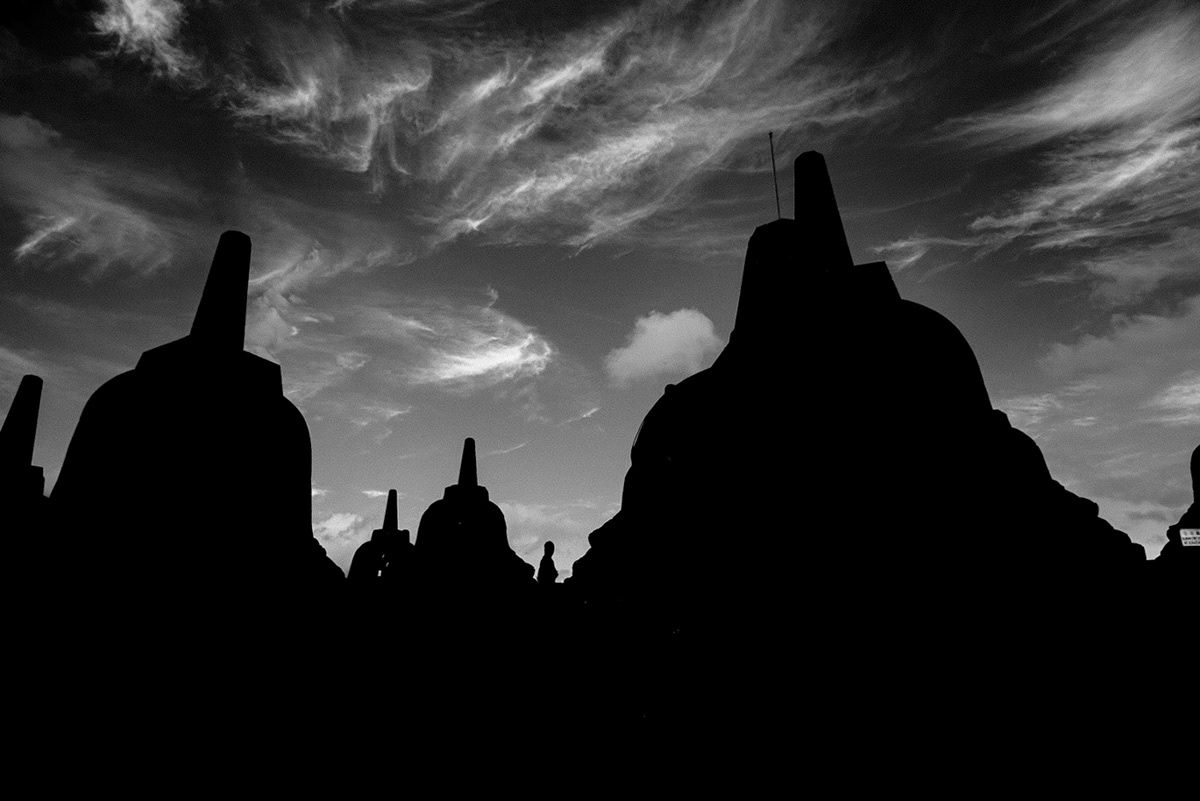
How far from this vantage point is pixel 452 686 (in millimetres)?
13891

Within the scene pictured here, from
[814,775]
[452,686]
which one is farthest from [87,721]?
[452,686]

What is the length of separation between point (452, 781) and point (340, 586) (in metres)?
4.13

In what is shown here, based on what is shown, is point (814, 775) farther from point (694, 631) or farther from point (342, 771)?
point (342, 771)

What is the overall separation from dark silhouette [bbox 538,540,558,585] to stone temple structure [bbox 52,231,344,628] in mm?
11249

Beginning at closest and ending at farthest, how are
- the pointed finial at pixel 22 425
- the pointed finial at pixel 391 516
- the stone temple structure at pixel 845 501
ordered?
the stone temple structure at pixel 845 501 < the pointed finial at pixel 22 425 < the pointed finial at pixel 391 516

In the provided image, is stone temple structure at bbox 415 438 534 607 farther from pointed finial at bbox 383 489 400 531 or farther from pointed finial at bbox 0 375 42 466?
pointed finial at bbox 0 375 42 466

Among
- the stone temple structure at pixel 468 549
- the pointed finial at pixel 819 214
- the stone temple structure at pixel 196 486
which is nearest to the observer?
the stone temple structure at pixel 196 486

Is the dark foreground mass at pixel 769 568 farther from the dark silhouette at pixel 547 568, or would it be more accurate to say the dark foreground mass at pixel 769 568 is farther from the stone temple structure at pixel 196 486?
the dark silhouette at pixel 547 568

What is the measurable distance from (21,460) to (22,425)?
0.65 meters

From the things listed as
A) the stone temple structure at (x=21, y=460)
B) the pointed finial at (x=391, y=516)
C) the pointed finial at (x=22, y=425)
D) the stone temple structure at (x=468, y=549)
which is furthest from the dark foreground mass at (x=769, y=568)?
the pointed finial at (x=391, y=516)

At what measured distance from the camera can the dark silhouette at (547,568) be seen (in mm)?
18683

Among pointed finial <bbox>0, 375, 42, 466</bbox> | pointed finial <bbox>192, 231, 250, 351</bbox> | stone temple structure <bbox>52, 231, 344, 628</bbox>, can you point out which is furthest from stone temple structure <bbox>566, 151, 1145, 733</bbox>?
pointed finial <bbox>0, 375, 42, 466</bbox>

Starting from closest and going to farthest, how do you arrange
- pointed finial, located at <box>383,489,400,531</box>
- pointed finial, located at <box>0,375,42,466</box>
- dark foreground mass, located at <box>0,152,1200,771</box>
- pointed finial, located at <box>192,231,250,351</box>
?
Answer: 1. dark foreground mass, located at <box>0,152,1200,771</box>
2. pointed finial, located at <box>192,231,250,351</box>
3. pointed finial, located at <box>0,375,42,466</box>
4. pointed finial, located at <box>383,489,400,531</box>

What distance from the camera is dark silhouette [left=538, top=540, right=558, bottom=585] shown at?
18.7 meters
